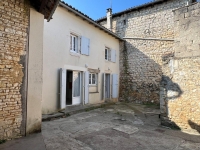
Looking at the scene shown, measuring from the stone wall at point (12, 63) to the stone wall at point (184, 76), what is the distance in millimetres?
4894

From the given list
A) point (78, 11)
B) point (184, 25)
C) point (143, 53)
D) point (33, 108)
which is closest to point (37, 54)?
point (33, 108)

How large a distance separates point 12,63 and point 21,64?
221 mm

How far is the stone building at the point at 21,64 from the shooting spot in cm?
354

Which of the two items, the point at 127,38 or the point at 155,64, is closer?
the point at 155,64

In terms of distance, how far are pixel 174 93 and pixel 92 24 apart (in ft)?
20.9

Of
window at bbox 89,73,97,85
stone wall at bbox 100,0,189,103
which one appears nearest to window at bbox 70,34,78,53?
window at bbox 89,73,97,85

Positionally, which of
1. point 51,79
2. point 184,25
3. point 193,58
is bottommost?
point 51,79

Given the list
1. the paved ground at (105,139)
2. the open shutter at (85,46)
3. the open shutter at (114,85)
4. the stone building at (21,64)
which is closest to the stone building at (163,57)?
the open shutter at (114,85)

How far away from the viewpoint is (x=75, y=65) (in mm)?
8117

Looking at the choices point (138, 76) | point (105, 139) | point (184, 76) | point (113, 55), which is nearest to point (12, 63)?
point (105, 139)

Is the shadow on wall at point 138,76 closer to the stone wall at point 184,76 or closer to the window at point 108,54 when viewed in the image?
the window at point 108,54

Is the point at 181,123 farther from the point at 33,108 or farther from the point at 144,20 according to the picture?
the point at 144,20

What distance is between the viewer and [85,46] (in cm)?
870

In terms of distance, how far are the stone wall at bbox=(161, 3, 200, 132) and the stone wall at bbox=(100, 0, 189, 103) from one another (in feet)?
16.6
